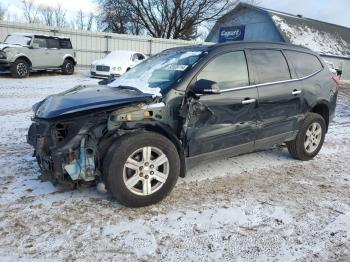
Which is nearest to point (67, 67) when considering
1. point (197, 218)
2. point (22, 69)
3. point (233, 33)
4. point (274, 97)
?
point (22, 69)

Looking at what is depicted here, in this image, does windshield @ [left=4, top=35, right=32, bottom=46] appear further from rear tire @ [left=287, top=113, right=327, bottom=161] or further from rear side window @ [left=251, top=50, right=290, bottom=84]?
rear tire @ [left=287, top=113, right=327, bottom=161]

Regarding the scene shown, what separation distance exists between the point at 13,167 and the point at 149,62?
2.38 meters

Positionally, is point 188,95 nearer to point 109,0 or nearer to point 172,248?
point 172,248

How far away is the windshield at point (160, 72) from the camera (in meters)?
4.25

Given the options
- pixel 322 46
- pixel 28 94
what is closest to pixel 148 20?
pixel 322 46

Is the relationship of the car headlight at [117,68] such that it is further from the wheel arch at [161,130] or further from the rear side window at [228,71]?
the wheel arch at [161,130]

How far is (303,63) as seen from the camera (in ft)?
18.5

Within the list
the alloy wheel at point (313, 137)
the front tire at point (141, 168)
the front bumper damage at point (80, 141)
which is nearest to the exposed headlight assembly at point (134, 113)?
the front bumper damage at point (80, 141)

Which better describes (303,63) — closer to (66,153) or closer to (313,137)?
(313,137)

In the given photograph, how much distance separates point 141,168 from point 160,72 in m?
1.38

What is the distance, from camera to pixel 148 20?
131 ft

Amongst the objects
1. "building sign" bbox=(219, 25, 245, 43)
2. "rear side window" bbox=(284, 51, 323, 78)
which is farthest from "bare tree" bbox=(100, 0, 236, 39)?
"rear side window" bbox=(284, 51, 323, 78)

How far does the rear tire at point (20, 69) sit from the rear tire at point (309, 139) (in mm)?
13238

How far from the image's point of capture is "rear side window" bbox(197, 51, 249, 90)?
4379 millimetres
